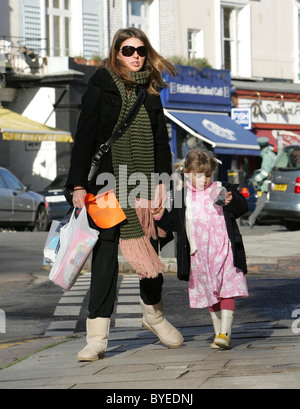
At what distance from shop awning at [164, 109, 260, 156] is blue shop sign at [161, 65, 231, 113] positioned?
0.33 meters

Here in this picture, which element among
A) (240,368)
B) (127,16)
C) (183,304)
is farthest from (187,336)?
(127,16)

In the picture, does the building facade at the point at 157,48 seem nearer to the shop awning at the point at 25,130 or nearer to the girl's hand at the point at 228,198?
the shop awning at the point at 25,130

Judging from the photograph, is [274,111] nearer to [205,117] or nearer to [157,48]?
[205,117]

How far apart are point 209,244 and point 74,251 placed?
38.4 inches

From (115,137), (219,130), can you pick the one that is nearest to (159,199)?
Result: (115,137)

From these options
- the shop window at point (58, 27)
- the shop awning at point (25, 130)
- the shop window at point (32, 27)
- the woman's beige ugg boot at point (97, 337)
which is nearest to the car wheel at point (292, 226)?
the shop awning at point (25, 130)

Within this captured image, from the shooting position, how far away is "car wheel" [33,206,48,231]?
24.5 metres

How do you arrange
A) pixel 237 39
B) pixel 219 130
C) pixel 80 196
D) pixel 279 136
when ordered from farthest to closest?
pixel 279 136
pixel 237 39
pixel 219 130
pixel 80 196

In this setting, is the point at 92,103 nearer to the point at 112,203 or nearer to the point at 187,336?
the point at 112,203

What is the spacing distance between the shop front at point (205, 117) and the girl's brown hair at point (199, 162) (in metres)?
25.5

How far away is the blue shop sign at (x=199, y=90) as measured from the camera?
34.3 metres

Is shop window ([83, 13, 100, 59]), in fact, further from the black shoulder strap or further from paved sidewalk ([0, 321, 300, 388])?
the black shoulder strap

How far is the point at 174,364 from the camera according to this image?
20.2ft
